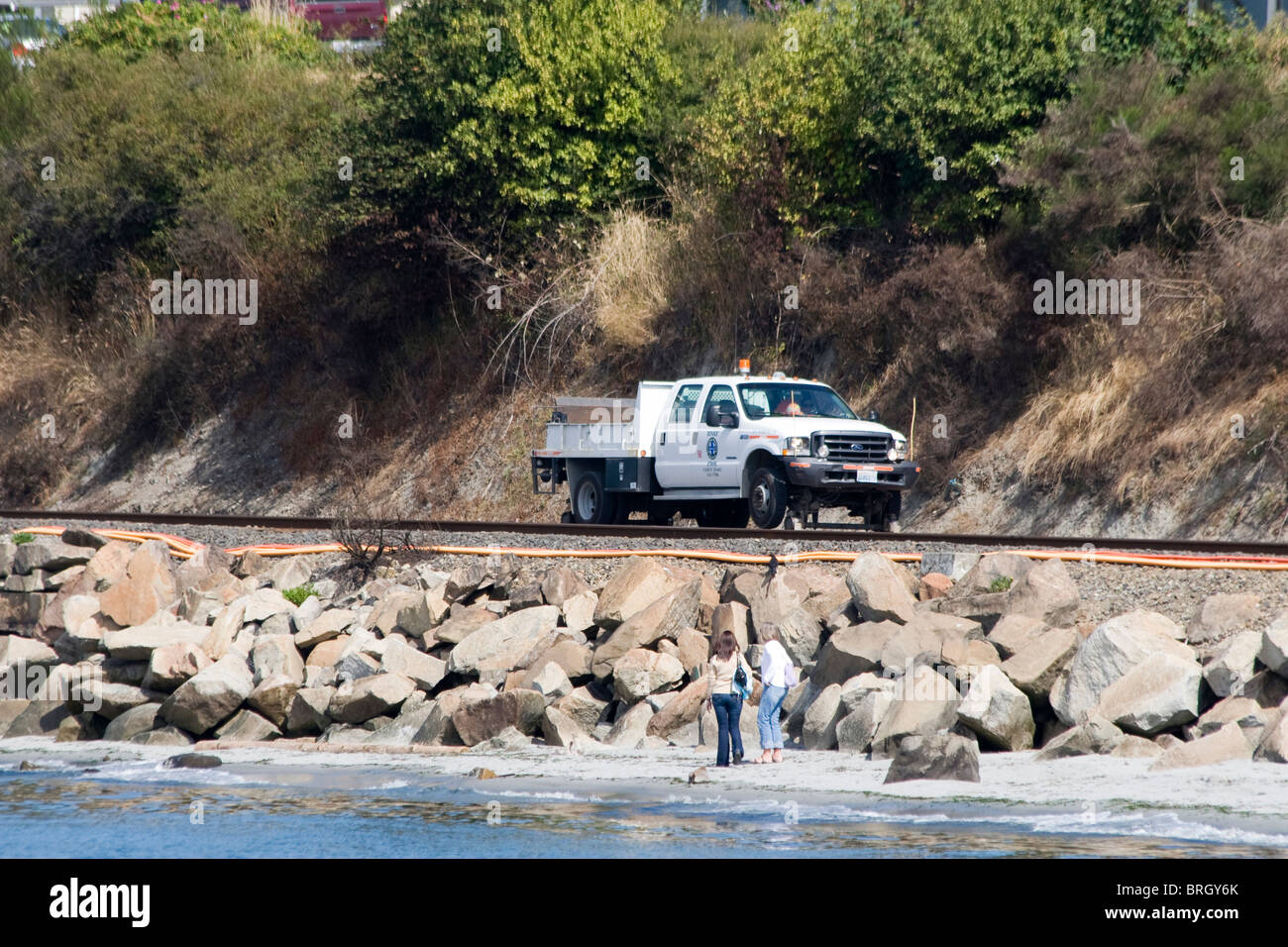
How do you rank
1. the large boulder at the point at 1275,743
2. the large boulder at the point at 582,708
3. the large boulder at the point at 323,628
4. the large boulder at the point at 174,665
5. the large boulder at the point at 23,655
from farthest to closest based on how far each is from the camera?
the large boulder at the point at 23,655 < the large boulder at the point at 323,628 < the large boulder at the point at 174,665 < the large boulder at the point at 582,708 < the large boulder at the point at 1275,743

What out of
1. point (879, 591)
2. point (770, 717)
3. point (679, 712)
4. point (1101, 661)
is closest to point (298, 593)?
point (679, 712)

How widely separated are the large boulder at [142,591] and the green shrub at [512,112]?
44.5 feet

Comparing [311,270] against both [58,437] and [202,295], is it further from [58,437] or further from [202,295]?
[58,437]

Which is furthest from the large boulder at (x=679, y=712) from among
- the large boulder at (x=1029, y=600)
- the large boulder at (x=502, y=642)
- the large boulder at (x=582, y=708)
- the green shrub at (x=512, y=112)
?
the green shrub at (x=512, y=112)

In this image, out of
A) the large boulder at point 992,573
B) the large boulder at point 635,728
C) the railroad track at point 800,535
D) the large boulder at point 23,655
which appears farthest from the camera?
the large boulder at point 23,655

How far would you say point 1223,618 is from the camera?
46.3 feet

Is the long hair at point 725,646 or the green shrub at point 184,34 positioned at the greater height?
the green shrub at point 184,34

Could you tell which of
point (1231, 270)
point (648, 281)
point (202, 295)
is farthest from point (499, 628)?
point (202, 295)

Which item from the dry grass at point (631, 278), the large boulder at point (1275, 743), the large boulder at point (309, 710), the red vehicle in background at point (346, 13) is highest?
the red vehicle in background at point (346, 13)

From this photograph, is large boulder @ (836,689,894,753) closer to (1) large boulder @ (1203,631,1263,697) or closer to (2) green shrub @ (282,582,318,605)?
(1) large boulder @ (1203,631,1263,697)

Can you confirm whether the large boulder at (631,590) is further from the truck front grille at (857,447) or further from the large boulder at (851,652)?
the truck front grille at (857,447)

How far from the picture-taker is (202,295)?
40.8 metres

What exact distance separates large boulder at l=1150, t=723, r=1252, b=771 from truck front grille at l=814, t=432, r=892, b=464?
26.1ft

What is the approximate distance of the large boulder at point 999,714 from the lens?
13.2 m
